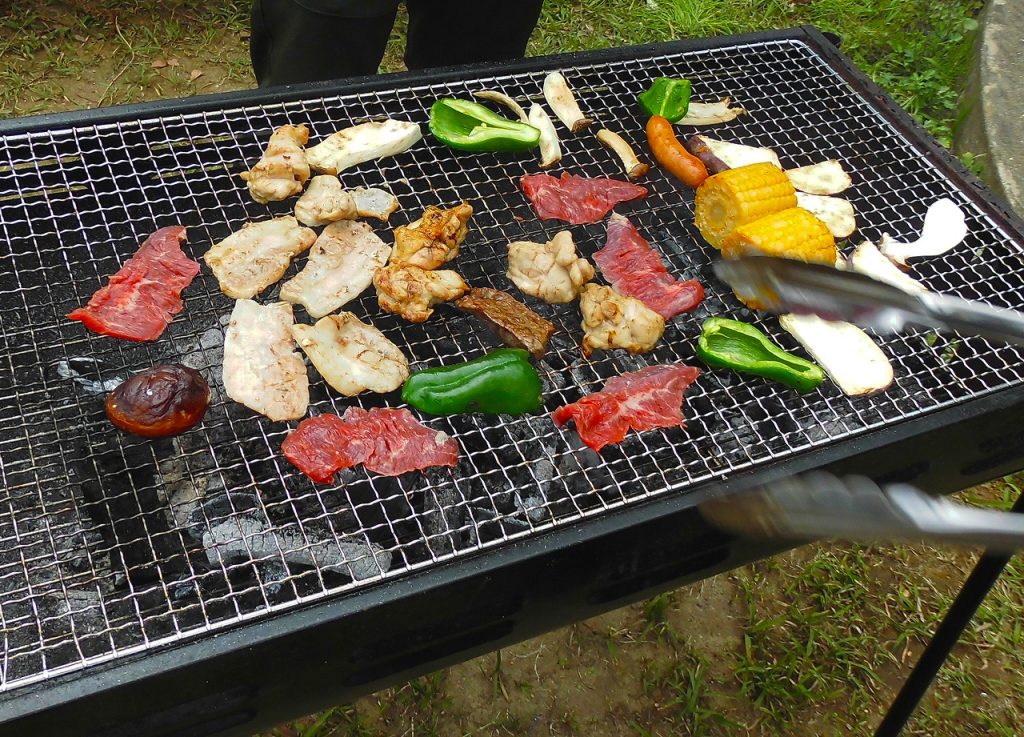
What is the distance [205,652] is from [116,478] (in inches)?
31.4

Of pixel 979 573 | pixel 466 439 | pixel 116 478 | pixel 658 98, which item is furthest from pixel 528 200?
pixel 979 573

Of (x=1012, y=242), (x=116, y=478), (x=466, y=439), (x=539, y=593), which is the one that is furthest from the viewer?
(x=1012, y=242)

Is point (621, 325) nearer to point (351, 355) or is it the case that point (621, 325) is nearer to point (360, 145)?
point (351, 355)

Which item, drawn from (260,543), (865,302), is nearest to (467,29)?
(260,543)

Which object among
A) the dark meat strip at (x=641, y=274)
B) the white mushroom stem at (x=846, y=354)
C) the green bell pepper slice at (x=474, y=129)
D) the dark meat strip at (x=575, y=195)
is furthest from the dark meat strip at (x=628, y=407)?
the green bell pepper slice at (x=474, y=129)

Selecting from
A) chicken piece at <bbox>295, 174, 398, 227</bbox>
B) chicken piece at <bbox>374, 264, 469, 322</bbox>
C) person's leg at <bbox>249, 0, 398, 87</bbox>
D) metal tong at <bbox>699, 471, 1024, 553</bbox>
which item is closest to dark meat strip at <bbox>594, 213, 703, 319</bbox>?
chicken piece at <bbox>374, 264, 469, 322</bbox>

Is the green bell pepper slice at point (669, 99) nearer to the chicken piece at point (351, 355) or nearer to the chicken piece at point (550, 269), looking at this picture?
the chicken piece at point (550, 269)

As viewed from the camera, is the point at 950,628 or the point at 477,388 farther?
the point at 950,628

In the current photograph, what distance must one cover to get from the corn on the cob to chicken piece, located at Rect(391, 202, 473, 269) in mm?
903

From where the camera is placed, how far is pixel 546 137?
341 centimetres

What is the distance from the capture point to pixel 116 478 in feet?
7.97

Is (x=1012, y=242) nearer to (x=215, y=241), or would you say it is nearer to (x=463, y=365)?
(x=463, y=365)

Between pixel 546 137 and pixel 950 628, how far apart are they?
7.45 feet

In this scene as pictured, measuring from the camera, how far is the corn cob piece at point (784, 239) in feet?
9.81
